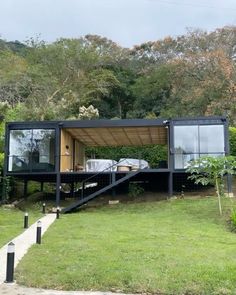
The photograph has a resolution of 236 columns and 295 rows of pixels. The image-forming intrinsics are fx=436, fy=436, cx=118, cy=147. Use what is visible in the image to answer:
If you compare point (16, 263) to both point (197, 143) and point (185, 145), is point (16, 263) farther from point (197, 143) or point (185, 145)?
point (197, 143)

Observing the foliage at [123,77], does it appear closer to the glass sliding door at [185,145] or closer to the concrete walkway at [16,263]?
the glass sliding door at [185,145]

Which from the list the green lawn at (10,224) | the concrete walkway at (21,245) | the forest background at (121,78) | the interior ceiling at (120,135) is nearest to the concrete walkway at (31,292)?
the concrete walkway at (21,245)

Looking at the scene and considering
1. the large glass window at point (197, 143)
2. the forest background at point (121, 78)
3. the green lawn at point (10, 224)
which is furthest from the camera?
the forest background at point (121, 78)

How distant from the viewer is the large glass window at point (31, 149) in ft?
76.9

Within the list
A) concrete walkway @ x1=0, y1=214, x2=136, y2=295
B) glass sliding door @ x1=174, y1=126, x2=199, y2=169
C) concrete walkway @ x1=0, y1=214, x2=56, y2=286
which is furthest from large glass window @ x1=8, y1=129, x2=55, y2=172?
concrete walkway @ x1=0, y1=214, x2=136, y2=295

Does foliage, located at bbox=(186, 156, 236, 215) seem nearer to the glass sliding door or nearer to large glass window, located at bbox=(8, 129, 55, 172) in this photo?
the glass sliding door

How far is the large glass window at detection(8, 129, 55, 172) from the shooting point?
23.4 meters

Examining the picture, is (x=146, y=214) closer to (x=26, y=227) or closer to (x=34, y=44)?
(x=26, y=227)

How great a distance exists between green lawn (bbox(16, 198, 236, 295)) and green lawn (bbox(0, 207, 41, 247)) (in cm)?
115

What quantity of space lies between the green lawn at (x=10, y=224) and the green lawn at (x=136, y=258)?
1.15 metres

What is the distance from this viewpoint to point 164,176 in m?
25.4

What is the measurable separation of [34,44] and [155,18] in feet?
105

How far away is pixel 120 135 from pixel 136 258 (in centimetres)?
1795

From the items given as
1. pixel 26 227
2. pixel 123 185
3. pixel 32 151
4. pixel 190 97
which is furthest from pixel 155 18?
pixel 190 97
